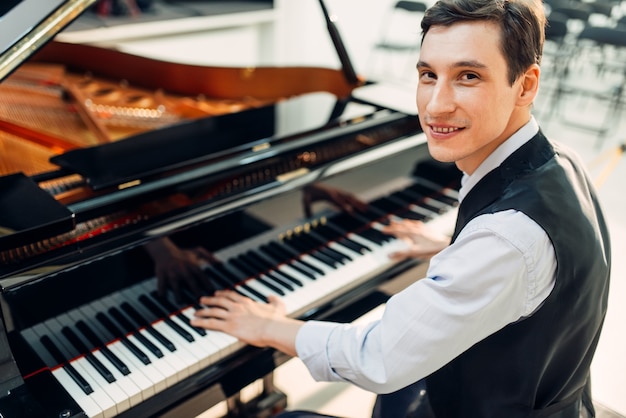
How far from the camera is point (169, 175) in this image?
188cm

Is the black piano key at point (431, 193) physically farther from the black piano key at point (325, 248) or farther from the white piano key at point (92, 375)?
the white piano key at point (92, 375)

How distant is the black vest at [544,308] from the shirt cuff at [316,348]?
31 centimetres

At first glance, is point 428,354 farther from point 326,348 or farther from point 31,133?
point 31,133

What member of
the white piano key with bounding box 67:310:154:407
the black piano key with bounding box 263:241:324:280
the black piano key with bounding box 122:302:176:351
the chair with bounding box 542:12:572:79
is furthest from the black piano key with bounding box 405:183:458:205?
the chair with bounding box 542:12:572:79

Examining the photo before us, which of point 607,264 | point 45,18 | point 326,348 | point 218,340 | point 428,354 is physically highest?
point 45,18

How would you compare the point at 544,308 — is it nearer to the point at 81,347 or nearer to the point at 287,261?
the point at 287,261

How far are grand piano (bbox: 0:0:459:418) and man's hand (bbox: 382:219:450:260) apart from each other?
0.13 ft

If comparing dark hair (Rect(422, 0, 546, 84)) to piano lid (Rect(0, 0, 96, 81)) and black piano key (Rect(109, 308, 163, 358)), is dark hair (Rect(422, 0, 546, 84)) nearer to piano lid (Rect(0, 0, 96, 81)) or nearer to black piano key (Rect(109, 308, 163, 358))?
piano lid (Rect(0, 0, 96, 81))

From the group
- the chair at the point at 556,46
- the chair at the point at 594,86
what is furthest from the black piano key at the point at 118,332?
the chair at the point at 594,86

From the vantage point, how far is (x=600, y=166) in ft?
18.1

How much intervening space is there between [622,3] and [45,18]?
8.62 m

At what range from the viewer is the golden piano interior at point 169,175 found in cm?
153

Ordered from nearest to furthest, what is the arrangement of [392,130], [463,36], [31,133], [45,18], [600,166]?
1. [463,36]
2. [45,18]
3. [31,133]
4. [392,130]
5. [600,166]

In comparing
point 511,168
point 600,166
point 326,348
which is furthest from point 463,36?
point 600,166
